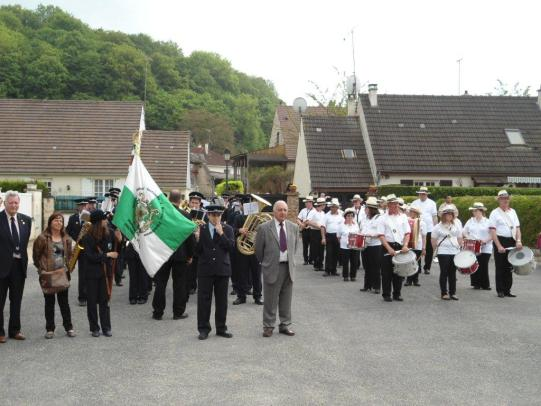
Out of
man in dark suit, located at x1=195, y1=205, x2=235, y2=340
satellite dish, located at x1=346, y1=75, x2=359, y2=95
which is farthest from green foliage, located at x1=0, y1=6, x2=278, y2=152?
man in dark suit, located at x1=195, y1=205, x2=235, y2=340

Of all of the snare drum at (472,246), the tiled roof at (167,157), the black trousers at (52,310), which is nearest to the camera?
the black trousers at (52,310)

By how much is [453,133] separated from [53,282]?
113 feet

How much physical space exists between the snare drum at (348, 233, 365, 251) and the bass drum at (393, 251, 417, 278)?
192 cm

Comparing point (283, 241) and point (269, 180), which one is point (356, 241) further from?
point (269, 180)

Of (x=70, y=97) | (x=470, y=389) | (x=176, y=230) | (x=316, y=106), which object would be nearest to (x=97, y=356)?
(x=176, y=230)

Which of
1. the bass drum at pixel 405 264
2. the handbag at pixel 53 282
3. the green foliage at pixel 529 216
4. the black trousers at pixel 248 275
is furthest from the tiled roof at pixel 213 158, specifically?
the handbag at pixel 53 282

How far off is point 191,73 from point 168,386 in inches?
3913

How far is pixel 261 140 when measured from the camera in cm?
10131

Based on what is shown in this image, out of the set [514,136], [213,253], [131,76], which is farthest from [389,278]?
[131,76]

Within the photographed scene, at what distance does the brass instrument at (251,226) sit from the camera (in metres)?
12.1

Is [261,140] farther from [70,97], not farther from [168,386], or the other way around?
[168,386]

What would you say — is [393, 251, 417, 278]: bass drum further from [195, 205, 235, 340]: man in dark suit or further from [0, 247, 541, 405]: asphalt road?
[195, 205, 235, 340]: man in dark suit

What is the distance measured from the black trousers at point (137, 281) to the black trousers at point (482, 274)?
6.81m

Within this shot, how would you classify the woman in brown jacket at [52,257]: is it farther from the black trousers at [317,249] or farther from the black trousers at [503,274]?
the black trousers at [317,249]
